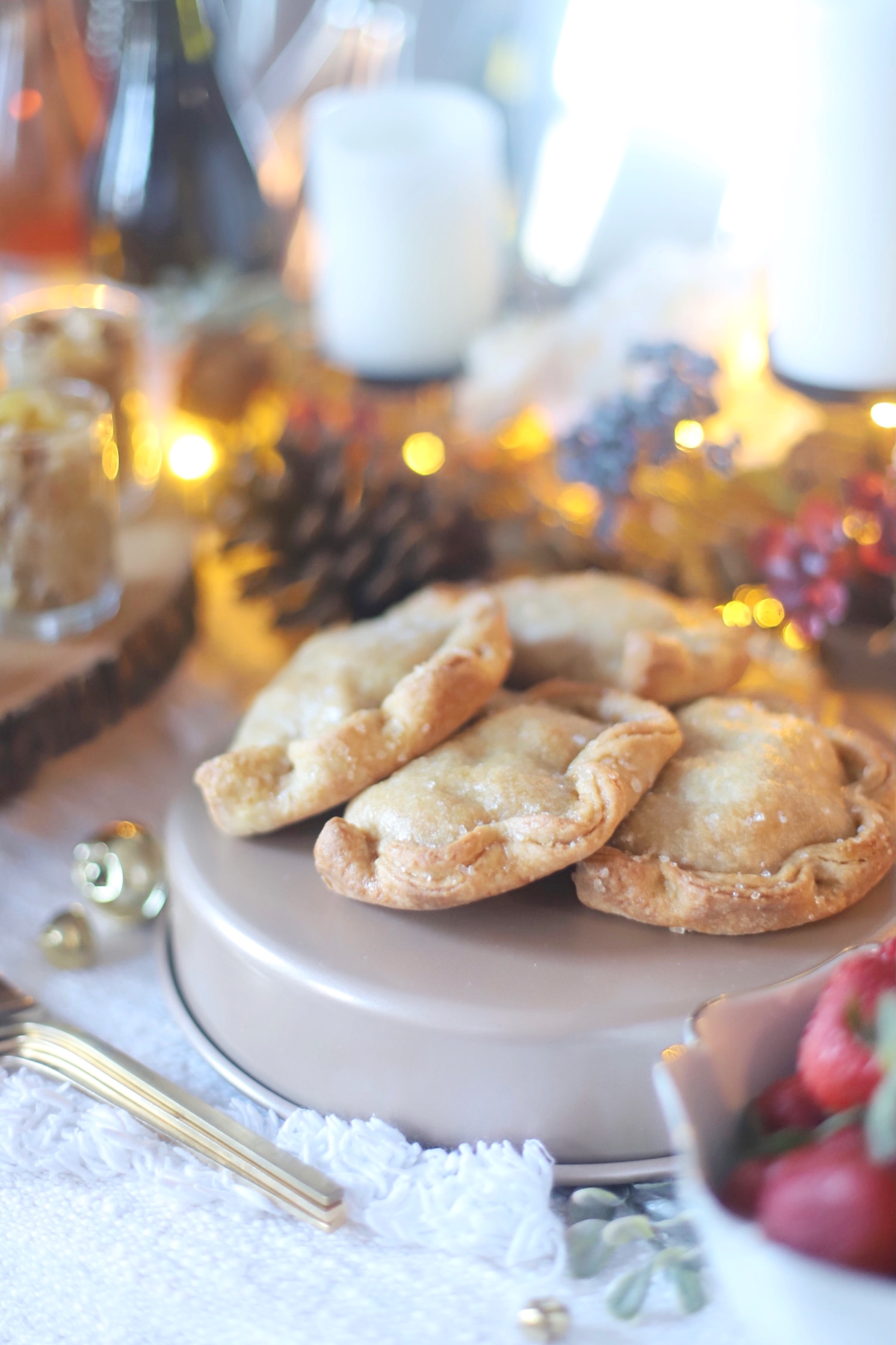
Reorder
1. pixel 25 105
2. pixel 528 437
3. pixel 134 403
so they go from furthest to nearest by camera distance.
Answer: pixel 25 105 → pixel 528 437 → pixel 134 403

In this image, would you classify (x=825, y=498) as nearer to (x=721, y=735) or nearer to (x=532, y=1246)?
(x=721, y=735)

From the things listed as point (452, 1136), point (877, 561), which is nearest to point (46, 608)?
point (452, 1136)

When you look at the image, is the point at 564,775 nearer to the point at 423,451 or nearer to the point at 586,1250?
the point at 586,1250

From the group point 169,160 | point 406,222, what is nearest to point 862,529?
point 406,222

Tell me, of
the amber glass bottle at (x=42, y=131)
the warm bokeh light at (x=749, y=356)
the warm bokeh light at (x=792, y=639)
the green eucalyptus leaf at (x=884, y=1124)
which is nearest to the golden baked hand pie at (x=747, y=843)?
the green eucalyptus leaf at (x=884, y=1124)

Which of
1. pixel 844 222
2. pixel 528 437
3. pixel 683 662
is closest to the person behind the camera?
pixel 683 662

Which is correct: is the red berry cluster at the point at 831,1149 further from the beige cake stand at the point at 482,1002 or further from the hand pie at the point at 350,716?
the hand pie at the point at 350,716
